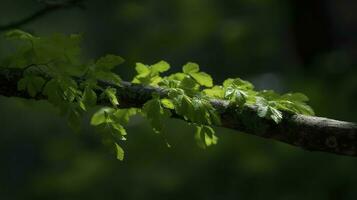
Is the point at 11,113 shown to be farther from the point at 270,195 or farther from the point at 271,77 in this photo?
the point at 270,195

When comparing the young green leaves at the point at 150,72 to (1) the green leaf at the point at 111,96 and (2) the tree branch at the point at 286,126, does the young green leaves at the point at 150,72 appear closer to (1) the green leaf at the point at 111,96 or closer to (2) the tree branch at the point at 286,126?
(2) the tree branch at the point at 286,126

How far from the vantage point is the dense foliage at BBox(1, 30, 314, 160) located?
96.7 inches

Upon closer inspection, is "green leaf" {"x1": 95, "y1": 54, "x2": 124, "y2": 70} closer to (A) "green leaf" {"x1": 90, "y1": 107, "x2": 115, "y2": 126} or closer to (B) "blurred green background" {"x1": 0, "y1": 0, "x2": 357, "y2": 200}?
(A) "green leaf" {"x1": 90, "y1": 107, "x2": 115, "y2": 126}

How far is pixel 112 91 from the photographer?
2502 millimetres

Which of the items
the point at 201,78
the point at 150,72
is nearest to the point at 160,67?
the point at 150,72

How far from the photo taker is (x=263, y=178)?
6.17 metres

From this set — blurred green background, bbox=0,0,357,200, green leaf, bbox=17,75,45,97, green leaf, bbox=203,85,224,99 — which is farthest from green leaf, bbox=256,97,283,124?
blurred green background, bbox=0,0,357,200

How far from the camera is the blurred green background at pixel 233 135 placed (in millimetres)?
6031

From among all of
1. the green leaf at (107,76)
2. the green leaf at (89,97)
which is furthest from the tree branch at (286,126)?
the green leaf at (89,97)

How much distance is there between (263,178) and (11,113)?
16.7ft

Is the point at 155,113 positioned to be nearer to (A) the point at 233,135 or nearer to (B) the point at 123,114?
(B) the point at 123,114

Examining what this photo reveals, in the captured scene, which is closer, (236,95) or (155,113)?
(155,113)

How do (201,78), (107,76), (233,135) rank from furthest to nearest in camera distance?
(233,135), (201,78), (107,76)

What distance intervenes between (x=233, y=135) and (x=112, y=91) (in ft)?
13.0
